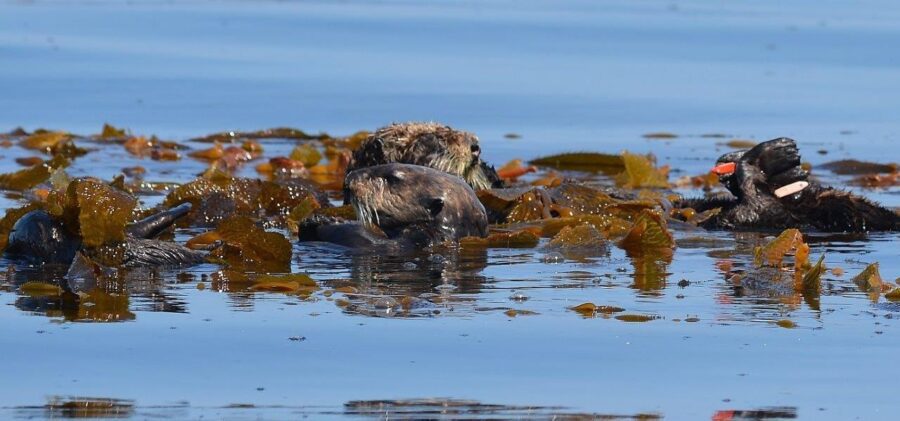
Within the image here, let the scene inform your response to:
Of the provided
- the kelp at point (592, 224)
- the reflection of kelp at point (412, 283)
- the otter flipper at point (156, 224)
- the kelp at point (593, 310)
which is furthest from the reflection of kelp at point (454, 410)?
the kelp at point (592, 224)

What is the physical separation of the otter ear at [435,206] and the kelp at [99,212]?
1.43m

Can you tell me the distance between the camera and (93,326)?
5.63 metres

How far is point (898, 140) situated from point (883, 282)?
656cm

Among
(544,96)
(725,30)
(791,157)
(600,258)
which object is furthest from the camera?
(725,30)

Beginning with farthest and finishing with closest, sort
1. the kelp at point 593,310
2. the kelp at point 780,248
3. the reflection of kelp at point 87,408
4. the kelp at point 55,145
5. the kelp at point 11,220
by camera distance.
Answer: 1. the kelp at point 55,145
2. the kelp at point 11,220
3. the kelp at point 780,248
4. the kelp at point 593,310
5. the reflection of kelp at point 87,408

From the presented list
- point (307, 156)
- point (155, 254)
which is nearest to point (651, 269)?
point (155, 254)

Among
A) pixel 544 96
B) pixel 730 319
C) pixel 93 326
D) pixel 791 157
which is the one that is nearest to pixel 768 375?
pixel 730 319

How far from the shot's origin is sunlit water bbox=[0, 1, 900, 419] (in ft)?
15.8

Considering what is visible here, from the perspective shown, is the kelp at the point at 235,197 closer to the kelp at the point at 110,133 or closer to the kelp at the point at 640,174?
the kelp at the point at 640,174

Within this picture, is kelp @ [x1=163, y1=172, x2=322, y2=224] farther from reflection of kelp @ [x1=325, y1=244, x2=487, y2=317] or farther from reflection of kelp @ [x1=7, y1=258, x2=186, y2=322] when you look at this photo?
reflection of kelp @ [x1=7, y1=258, x2=186, y2=322]

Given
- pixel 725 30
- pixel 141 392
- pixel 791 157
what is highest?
A: pixel 725 30

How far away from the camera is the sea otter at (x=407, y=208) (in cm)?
779

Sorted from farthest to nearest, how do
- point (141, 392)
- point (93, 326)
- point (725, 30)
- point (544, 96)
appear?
point (725, 30), point (544, 96), point (93, 326), point (141, 392)

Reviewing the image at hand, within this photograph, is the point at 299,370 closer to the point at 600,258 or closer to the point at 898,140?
the point at 600,258
